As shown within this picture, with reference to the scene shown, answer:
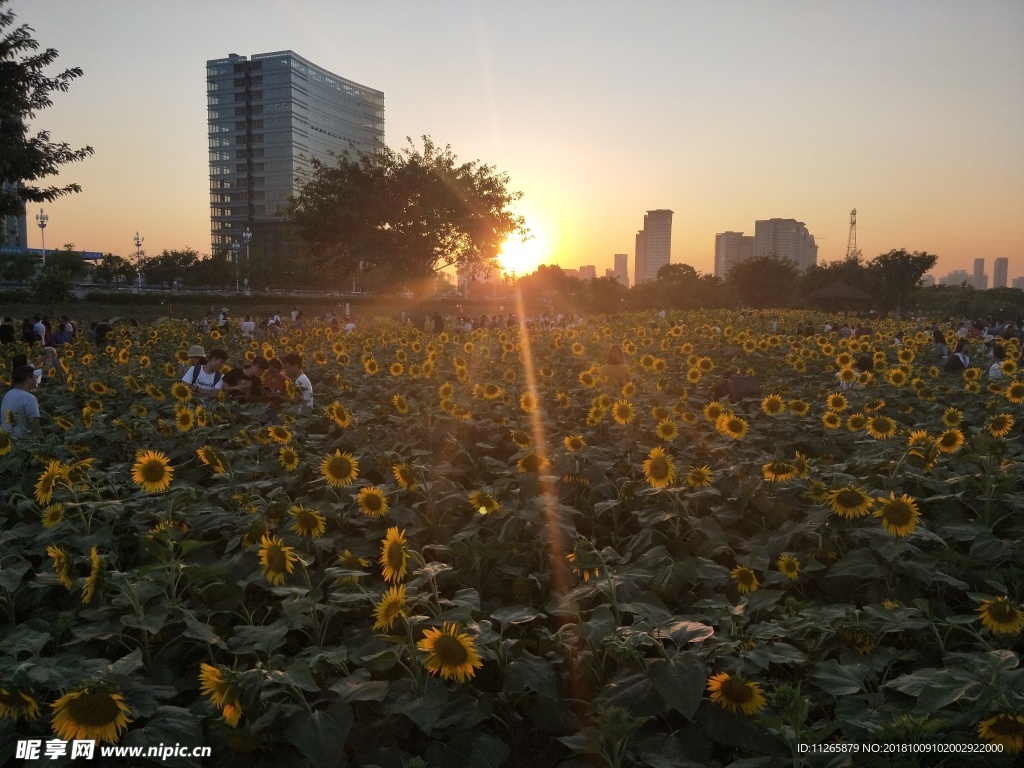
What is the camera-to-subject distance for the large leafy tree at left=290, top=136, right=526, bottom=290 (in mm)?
24625

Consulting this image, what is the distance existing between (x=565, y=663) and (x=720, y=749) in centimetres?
50

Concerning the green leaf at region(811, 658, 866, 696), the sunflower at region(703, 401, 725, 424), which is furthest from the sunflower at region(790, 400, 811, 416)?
the green leaf at region(811, 658, 866, 696)

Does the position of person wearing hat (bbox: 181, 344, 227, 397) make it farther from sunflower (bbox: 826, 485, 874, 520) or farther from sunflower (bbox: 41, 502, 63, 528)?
sunflower (bbox: 826, 485, 874, 520)

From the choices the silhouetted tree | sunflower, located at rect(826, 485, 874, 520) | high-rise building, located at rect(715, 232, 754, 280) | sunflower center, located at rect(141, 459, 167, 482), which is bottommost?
sunflower center, located at rect(141, 459, 167, 482)

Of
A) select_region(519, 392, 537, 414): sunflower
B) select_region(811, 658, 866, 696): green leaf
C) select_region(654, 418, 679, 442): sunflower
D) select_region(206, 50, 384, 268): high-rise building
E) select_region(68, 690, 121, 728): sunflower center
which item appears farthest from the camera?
select_region(206, 50, 384, 268): high-rise building

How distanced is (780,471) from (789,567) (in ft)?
2.11

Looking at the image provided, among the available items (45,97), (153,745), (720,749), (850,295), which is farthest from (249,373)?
(850,295)

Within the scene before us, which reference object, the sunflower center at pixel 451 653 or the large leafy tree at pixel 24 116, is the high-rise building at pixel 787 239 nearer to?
the large leafy tree at pixel 24 116

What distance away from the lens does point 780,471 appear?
10.3 feet

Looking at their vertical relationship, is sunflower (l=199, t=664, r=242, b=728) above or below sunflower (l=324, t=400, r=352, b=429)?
below

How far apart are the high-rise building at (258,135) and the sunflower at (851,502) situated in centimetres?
11898

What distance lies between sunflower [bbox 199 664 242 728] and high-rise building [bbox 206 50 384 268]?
11921 centimetres

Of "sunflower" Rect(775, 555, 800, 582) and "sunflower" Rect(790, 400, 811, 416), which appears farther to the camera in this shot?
"sunflower" Rect(790, 400, 811, 416)

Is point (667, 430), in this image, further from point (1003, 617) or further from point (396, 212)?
point (396, 212)
